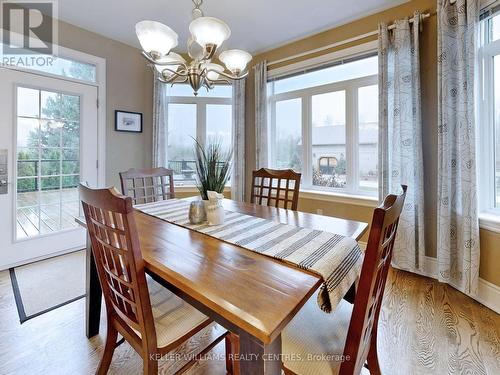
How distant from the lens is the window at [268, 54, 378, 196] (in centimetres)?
293

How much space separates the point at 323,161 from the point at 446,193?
1.42m

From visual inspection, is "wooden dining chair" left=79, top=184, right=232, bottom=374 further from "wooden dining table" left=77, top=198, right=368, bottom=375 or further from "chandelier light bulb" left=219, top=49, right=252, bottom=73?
"chandelier light bulb" left=219, top=49, right=252, bottom=73

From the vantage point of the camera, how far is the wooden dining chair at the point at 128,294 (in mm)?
848

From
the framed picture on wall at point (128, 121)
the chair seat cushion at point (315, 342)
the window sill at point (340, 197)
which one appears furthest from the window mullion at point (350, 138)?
the framed picture on wall at point (128, 121)

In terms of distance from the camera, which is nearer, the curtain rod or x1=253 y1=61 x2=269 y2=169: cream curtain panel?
the curtain rod

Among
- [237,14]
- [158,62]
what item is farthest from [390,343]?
[237,14]

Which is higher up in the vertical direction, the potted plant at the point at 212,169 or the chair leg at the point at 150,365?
the potted plant at the point at 212,169

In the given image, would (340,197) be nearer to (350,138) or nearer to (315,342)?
(350,138)

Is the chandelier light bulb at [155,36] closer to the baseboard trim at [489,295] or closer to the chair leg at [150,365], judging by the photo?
the chair leg at [150,365]

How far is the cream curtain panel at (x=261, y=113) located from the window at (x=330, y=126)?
185 mm

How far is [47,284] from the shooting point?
2268mm

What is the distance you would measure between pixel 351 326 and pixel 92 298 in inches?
60.8

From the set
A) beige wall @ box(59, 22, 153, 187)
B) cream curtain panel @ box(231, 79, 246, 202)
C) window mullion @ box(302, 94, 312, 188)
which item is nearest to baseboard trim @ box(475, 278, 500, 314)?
window mullion @ box(302, 94, 312, 188)

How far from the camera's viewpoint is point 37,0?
2.55 m
